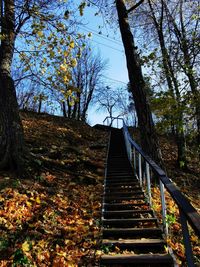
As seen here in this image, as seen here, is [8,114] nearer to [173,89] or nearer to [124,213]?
[124,213]

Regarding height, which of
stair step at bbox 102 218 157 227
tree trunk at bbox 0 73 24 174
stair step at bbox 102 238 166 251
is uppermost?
tree trunk at bbox 0 73 24 174

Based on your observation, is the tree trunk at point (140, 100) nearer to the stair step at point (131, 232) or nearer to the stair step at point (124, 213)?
the stair step at point (124, 213)

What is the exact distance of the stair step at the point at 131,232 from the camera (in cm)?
525

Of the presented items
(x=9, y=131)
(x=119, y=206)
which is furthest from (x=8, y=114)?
(x=119, y=206)

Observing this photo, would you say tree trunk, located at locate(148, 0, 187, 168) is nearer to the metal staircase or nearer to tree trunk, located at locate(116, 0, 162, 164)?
tree trunk, located at locate(116, 0, 162, 164)

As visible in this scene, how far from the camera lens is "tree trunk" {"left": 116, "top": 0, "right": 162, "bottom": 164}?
9.19m

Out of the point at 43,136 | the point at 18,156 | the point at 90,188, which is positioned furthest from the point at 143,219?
the point at 43,136

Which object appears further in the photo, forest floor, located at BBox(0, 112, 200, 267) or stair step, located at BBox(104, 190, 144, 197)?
stair step, located at BBox(104, 190, 144, 197)

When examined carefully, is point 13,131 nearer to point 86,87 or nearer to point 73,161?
point 73,161

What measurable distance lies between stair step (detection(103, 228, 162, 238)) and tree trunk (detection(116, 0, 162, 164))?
13.1 ft

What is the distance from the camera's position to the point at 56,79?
8.94 m

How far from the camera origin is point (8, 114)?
313 inches

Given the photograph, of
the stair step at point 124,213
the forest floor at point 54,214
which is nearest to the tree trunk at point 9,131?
the forest floor at point 54,214

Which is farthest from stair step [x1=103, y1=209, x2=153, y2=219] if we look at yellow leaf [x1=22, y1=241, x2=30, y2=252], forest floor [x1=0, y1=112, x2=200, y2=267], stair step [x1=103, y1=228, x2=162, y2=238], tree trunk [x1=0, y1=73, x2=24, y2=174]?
tree trunk [x1=0, y1=73, x2=24, y2=174]
